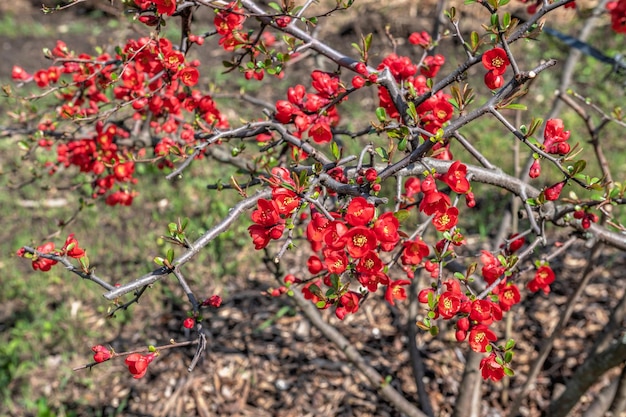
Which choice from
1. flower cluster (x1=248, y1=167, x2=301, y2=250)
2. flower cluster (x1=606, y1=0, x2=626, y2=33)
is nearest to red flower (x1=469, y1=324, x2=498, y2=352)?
flower cluster (x1=248, y1=167, x2=301, y2=250)

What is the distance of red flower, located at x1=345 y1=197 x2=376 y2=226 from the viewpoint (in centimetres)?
126

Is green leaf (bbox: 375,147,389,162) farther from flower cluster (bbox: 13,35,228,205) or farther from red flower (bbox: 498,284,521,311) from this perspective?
flower cluster (bbox: 13,35,228,205)

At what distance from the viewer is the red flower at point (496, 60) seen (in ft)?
4.83

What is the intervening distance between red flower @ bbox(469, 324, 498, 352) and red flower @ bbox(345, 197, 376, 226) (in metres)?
0.48

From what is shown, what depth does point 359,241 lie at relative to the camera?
4.16ft

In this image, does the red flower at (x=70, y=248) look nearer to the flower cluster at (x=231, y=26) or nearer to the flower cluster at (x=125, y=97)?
the flower cluster at (x=125, y=97)

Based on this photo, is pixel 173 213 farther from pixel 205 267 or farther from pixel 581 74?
pixel 581 74

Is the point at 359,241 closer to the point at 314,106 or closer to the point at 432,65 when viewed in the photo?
the point at 314,106

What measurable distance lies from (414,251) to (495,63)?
0.54 m

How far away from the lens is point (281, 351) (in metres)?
3.27

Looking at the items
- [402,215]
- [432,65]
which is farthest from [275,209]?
[432,65]

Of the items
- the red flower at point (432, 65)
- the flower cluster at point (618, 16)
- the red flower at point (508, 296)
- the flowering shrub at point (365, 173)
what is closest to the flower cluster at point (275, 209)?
the flowering shrub at point (365, 173)

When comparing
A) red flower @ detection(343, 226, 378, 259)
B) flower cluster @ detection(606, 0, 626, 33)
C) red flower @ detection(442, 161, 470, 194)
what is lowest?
red flower @ detection(343, 226, 378, 259)

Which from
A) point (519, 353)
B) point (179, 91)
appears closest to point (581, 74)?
point (519, 353)
